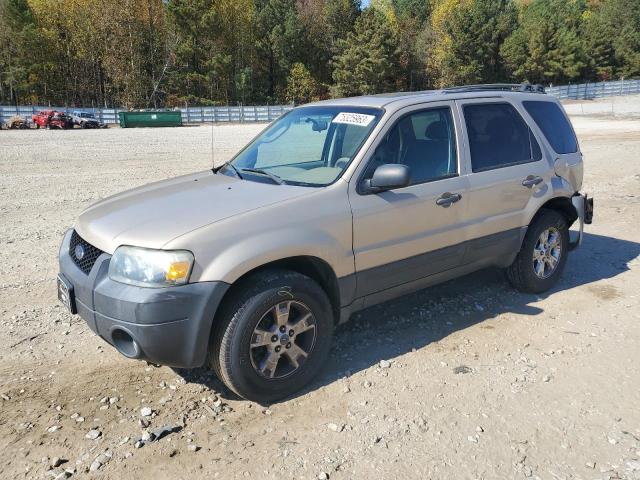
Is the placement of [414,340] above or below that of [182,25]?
below

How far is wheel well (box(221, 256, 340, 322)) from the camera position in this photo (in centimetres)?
366

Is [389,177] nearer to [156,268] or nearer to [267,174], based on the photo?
[267,174]

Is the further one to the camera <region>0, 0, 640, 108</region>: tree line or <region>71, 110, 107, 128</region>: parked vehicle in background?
<region>0, 0, 640, 108</region>: tree line

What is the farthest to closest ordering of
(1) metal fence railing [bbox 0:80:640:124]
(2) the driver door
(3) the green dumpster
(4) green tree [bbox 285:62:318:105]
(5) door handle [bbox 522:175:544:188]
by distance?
(4) green tree [bbox 285:62:318:105] → (1) metal fence railing [bbox 0:80:640:124] → (3) the green dumpster → (5) door handle [bbox 522:175:544:188] → (2) the driver door

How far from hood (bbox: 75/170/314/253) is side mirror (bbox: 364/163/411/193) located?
0.43 metres

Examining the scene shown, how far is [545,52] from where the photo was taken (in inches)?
3132

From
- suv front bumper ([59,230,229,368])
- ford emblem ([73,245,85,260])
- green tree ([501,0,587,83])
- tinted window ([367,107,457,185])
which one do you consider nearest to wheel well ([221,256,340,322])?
suv front bumper ([59,230,229,368])

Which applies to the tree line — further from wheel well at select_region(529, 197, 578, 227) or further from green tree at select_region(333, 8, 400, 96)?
wheel well at select_region(529, 197, 578, 227)

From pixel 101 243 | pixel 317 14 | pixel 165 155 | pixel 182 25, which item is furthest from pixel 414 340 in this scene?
pixel 317 14

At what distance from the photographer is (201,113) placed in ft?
165

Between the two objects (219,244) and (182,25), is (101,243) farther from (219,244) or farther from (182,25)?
(182,25)

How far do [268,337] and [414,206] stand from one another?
56.7 inches

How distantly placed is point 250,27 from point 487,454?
252ft

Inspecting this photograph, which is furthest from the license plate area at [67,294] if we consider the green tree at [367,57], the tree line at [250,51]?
the green tree at [367,57]
